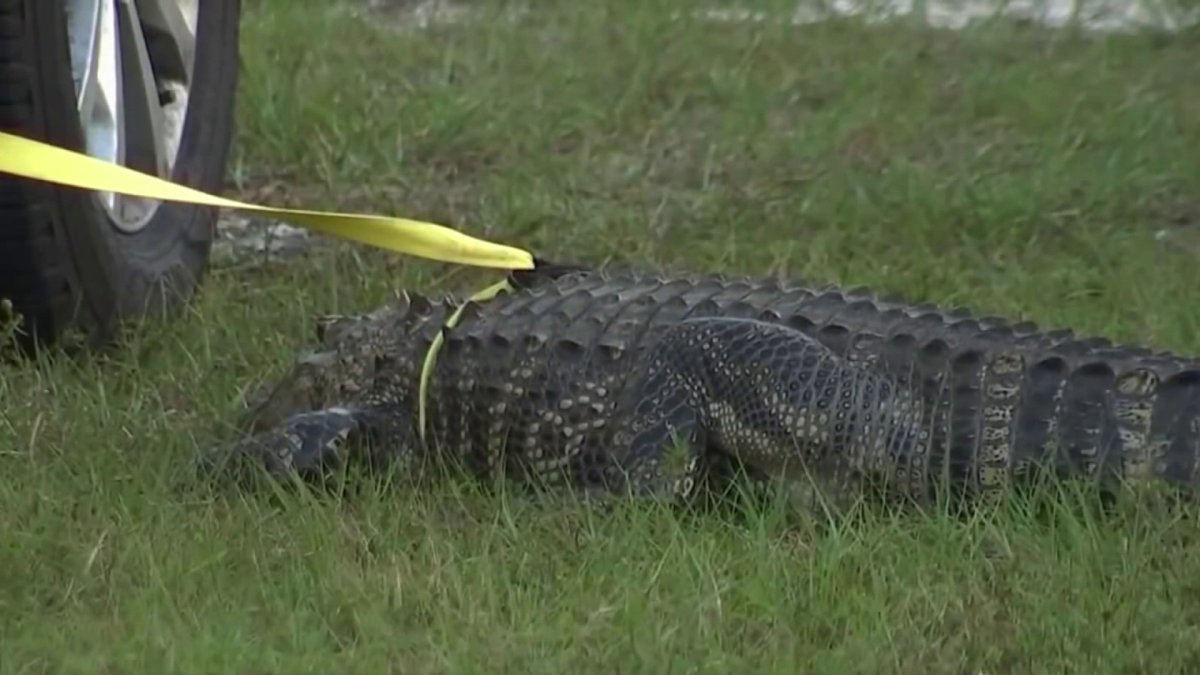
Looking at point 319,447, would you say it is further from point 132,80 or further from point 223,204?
point 132,80

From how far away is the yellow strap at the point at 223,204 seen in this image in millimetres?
4027

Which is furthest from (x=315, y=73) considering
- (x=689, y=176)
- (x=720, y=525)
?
(x=720, y=525)

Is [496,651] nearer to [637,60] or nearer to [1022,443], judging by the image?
[1022,443]

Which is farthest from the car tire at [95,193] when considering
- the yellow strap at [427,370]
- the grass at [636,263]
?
the yellow strap at [427,370]

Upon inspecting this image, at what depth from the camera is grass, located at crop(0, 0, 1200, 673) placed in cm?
321

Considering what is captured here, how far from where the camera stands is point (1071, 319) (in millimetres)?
4953

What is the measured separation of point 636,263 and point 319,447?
1611 mm

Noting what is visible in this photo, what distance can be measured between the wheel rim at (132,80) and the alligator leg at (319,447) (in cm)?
95

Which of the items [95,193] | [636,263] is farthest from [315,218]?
[636,263]

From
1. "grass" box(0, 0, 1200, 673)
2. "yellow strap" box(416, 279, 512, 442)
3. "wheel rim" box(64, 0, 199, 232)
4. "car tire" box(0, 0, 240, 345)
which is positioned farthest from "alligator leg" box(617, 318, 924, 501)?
"wheel rim" box(64, 0, 199, 232)

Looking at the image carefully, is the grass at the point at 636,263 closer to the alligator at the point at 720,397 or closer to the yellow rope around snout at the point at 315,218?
the alligator at the point at 720,397

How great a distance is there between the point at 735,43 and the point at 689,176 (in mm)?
1202

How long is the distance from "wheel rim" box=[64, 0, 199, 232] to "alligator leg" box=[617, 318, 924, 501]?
145 cm

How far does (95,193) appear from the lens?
15.3 feet
